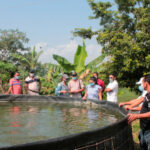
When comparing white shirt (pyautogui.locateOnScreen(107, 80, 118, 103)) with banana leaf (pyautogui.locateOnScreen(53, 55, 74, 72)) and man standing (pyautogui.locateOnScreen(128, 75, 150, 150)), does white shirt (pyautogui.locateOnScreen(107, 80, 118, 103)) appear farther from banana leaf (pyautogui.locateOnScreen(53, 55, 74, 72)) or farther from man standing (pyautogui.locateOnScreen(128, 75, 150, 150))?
banana leaf (pyautogui.locateOnScreen(53, 55, 74, 72))

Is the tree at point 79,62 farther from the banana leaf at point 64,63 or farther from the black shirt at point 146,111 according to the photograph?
the black shirt at point 146,111

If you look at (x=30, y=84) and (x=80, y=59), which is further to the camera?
(x=80, y=59)

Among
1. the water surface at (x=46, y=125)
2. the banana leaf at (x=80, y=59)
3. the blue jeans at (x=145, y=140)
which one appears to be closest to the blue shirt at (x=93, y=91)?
the water surface at (x=46, y=125)

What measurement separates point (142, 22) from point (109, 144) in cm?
1304

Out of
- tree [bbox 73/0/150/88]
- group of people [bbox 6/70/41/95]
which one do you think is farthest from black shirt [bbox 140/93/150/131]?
tree [bbox 73/0/150/88]

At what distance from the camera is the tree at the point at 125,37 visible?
14.8 meters

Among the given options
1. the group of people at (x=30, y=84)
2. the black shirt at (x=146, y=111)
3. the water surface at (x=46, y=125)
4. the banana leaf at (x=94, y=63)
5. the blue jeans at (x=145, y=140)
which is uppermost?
the banana leaf at (x=94, y=63)

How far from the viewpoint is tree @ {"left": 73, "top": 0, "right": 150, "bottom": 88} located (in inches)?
582

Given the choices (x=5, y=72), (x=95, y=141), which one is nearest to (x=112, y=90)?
(x=95, y=141)

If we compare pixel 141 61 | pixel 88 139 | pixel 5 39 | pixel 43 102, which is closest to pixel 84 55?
pixel 141 61

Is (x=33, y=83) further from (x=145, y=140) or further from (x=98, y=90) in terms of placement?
(x=145, y=140)

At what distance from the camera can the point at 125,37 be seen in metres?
15.0

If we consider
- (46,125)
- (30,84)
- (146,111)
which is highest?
(30,84)

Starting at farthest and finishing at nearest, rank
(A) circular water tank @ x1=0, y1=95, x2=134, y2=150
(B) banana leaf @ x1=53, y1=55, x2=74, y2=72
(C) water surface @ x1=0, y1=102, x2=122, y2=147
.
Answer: (B) banana leaf @ x1=53, y1=55, x2=74, y2=72
(C) water surface @ x1=0, y1=102, x2=122, y2=147
(A) circular water tank @ x1=0, y1=95, x2=134, y2=150
